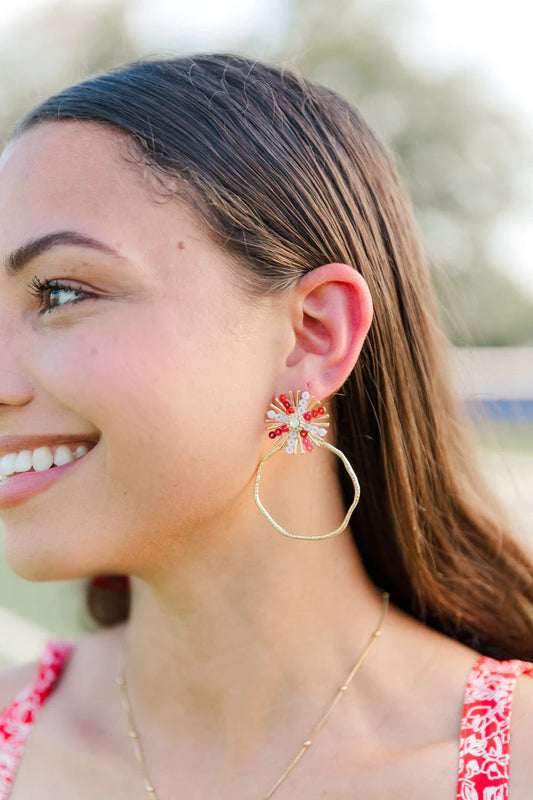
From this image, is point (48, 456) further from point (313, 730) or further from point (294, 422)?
point (313, 730)

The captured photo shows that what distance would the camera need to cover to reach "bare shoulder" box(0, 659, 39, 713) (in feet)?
7.39

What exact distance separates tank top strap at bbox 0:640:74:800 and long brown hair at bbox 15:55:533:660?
2.88 feet

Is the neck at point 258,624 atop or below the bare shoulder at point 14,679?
atop

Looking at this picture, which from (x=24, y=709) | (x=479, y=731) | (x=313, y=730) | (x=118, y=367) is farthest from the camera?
(x=24, y=709)

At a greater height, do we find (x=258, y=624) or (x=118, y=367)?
(x=118, y=367)

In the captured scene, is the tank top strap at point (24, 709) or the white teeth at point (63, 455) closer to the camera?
the white teeth at point (63, 455)

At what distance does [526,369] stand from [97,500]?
138cm

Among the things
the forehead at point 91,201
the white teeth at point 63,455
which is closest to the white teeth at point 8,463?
the white teeth at point 63,455

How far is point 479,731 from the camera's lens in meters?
1.70

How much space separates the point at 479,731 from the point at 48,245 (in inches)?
49.3

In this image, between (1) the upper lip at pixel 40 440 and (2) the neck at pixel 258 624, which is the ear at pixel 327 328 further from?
(1) the upper lip at pixel 40 440

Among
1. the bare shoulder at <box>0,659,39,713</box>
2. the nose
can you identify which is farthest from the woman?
the bare shoulder at <box>0,659,39,713</box>

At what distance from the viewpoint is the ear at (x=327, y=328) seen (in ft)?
5.80

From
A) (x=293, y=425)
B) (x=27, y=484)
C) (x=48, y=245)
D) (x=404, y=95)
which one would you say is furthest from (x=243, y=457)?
(x=404, y=95)
